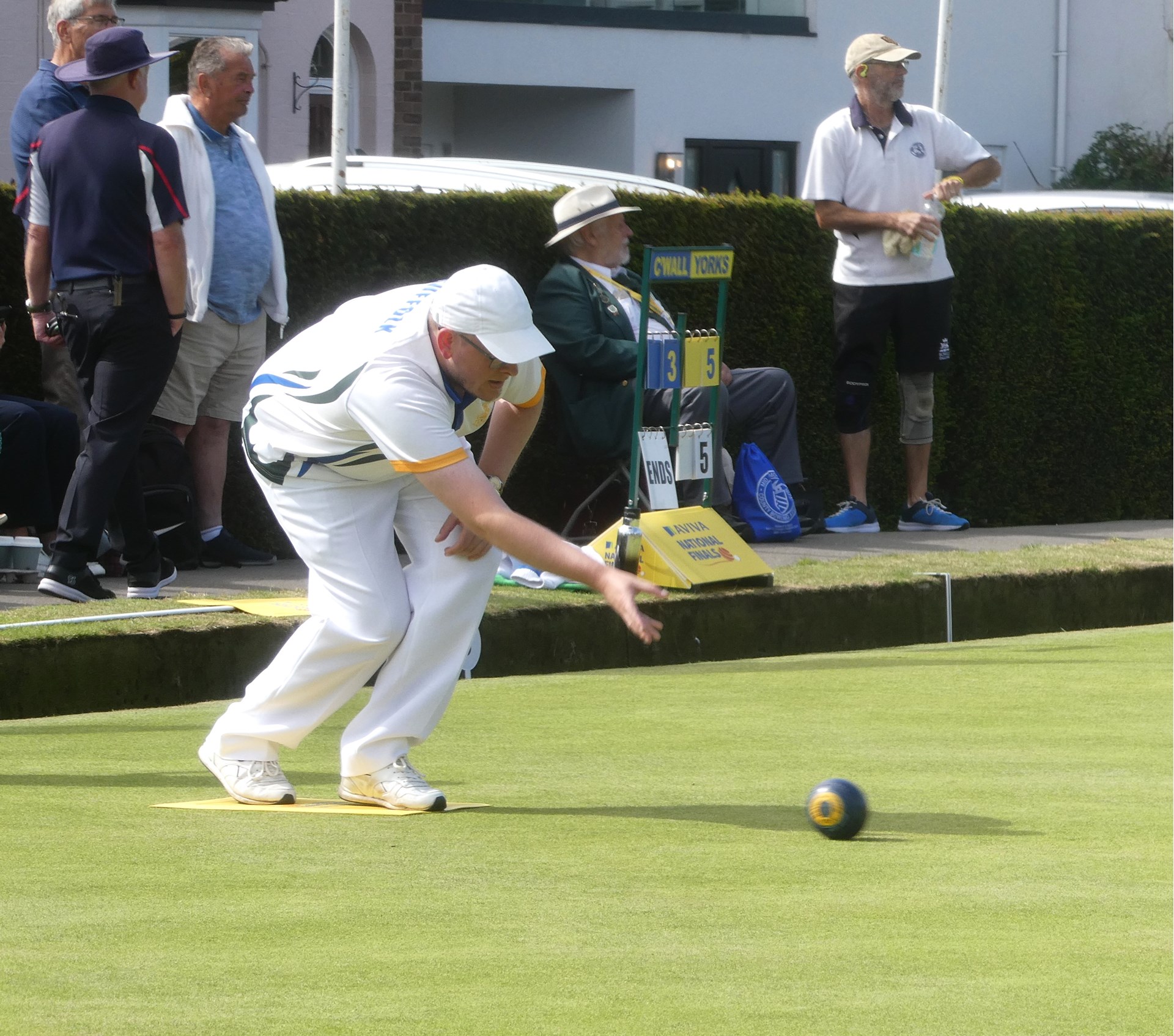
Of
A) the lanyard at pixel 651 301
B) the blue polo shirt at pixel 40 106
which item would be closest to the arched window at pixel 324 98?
the lanyard at pixel 651 301

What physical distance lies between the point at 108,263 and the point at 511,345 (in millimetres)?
3099

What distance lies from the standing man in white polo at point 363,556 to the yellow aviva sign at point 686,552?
2.83m

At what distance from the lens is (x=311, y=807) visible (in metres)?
4.61

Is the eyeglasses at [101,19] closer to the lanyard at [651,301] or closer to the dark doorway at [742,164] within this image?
the lanyard at [651,301]

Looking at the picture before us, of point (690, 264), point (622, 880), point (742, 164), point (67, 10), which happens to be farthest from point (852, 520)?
point (742, 164)

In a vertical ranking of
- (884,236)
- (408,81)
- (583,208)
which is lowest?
(884,236)

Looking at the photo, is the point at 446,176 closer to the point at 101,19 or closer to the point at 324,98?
the point at 101,19

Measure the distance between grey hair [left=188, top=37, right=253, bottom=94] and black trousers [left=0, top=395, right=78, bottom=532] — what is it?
51.2 inches

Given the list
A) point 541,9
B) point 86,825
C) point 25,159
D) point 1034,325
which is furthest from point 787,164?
point 86,825

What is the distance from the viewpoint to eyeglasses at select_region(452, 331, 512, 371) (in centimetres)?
431

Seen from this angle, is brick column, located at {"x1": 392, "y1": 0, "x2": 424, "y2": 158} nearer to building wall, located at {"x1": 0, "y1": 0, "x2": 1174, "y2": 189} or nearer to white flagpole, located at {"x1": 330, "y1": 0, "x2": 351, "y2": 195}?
building wall, located at {"x1": 0, "y1": 0, "x2": 1174, "y2": 189}

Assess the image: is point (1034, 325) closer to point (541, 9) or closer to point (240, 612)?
point (240, 612)

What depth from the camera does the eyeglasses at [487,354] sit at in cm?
431

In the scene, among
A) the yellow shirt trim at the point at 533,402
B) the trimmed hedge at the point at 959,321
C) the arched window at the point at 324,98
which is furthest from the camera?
the arched window at the point at 324,98
